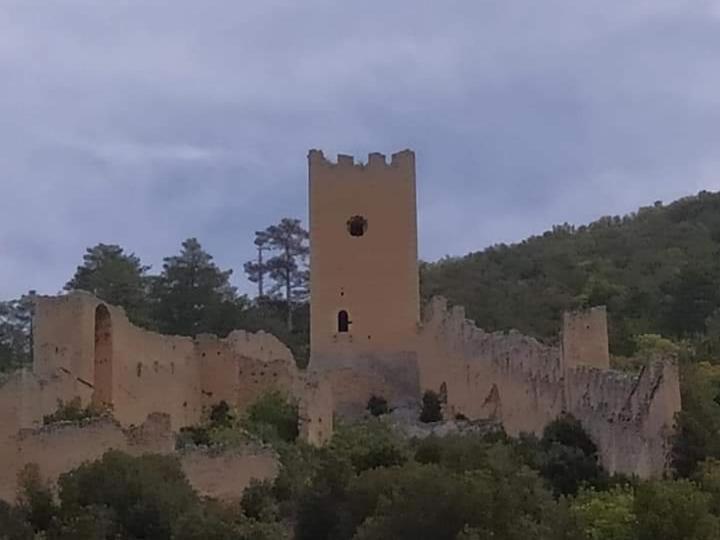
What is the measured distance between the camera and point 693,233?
55.0 meters

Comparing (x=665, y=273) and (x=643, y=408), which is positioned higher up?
(x=665, y=273)

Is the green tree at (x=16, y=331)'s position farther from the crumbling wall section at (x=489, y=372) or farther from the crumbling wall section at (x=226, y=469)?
the crumbling wall section at (x=226, y=469)

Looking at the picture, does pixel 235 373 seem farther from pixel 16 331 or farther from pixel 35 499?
pixel 16 331

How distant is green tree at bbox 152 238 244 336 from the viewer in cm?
4112

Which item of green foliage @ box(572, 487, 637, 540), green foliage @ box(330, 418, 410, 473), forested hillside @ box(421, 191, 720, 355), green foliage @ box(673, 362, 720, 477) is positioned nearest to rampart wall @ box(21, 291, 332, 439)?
green foliage @ box(330, 418, 410, 473)

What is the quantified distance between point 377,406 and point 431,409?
1325 mm

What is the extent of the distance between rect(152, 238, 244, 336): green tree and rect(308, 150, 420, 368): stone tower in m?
7.06

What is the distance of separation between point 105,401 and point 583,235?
3511cm

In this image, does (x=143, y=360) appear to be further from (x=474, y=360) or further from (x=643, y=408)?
(x=643, y=408)

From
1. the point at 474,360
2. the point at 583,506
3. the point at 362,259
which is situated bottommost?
the point at 583,506

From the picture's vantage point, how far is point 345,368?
3306 cm

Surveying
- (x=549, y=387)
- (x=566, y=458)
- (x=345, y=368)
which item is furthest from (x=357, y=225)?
(x=566, y=458)

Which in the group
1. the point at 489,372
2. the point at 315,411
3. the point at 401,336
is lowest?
the point at 315,411

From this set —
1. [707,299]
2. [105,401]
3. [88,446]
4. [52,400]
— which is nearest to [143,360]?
[105,401]
